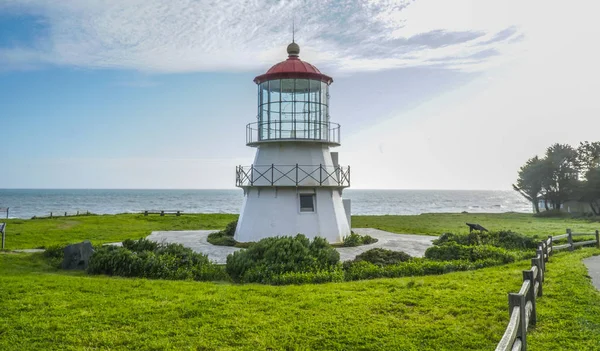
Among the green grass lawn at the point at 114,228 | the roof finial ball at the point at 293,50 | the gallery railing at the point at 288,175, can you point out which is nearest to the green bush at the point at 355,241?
the gallery railing at the point at 288,175

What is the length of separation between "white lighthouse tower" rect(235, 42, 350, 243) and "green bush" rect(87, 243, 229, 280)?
658 centimetres

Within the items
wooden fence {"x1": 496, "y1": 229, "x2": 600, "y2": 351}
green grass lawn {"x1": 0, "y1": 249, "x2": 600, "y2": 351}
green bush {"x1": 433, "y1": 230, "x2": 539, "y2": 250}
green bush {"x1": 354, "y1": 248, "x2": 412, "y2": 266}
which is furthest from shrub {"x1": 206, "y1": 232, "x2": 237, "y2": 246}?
wooden fence {"x1": 496, "y1": 229, "x2": 600, "y2": 351}

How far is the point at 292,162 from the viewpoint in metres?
20.2

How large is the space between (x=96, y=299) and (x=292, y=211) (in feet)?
36.1

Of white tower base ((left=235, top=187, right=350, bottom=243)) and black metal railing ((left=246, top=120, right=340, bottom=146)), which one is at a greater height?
black metal railing ((left=246, top=120, right=340, bottom=146))

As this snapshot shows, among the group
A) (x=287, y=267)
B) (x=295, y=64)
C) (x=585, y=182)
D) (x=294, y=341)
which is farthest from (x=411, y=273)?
(x=585, y=182)

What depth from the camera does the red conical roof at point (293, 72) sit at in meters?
19.7

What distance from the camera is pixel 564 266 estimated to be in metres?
13.6

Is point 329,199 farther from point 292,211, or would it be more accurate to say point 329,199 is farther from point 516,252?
point 516,252

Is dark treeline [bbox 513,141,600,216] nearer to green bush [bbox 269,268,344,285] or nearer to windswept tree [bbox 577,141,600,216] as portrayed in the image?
windswept tree [bbox 577,141,600,216]

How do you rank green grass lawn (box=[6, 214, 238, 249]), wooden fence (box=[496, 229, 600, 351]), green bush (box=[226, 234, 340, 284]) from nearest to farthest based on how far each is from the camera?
wooden fence (box=[496, 229, 600, 351]), green bush (box=[226, 234, 340, 284]), green grass lawn (box=[6, 214, 238, 249])

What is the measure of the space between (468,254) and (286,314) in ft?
29.1

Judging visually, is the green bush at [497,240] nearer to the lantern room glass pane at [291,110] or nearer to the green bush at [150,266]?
the lantern room glass pane at [291,110]

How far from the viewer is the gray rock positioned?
13.9 meters
